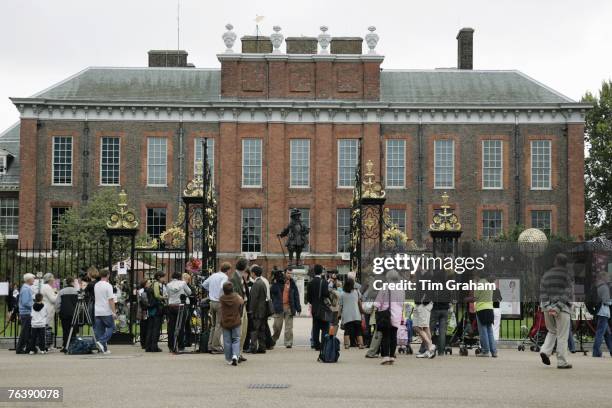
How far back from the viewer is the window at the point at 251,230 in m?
50.5

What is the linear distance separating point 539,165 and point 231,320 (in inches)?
1427

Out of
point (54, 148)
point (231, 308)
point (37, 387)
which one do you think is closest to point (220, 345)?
point (231, 308)

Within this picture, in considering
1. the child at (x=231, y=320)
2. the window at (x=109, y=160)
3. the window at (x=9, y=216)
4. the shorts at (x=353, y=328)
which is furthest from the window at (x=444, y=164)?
the child at (x=231, y=320)

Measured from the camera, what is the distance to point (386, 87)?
175 feet

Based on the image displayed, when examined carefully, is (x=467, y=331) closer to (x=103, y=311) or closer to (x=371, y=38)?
(x=103, y=311)

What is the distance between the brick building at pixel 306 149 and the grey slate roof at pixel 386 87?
0.61 m

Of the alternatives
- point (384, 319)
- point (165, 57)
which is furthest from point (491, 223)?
point (384, 319)

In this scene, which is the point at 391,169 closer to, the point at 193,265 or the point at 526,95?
the point at 526,95

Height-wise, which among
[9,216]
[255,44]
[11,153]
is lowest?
[9,216]

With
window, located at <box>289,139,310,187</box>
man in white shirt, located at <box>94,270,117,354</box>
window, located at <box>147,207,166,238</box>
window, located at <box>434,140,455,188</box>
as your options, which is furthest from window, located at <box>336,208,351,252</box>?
man in white shirt, located at <box>94,270,117,354</box>

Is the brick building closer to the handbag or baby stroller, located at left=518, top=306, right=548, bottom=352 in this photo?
baby stroller, located at left=518, top=306, right=548, bottom=352

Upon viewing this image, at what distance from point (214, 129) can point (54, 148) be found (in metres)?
7.49

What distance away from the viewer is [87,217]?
48125 mm

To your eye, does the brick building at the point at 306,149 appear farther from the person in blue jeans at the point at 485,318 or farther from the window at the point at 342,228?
the person in blue jeans at the point at 485,318
